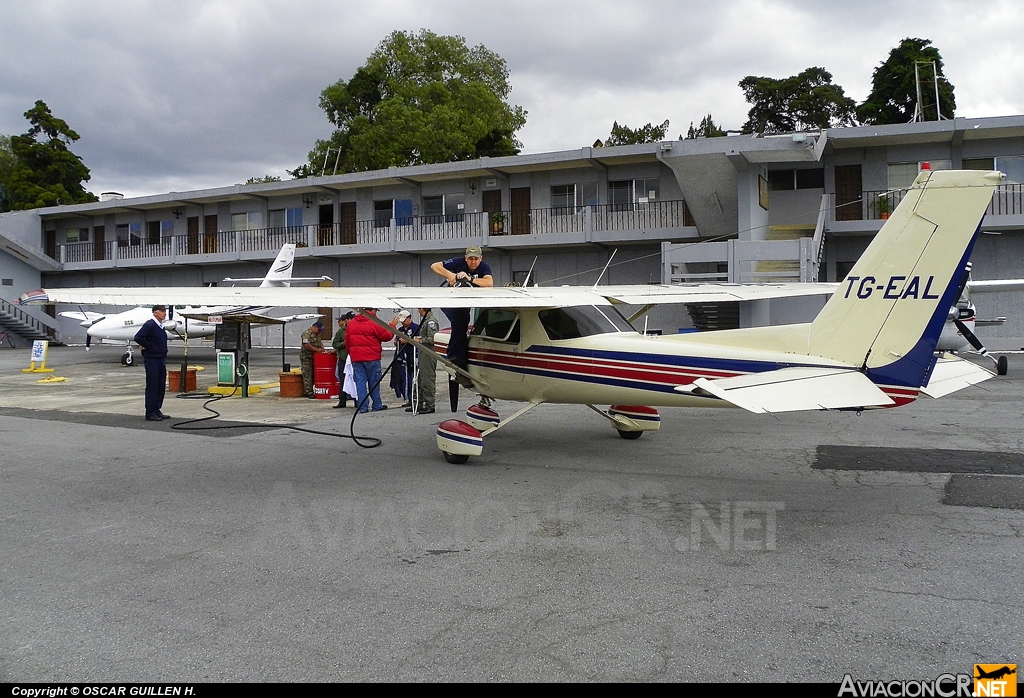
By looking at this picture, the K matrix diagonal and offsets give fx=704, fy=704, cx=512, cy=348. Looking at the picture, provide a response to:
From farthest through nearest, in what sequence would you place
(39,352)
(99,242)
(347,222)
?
(99,242) < (347,222) < (39,352)

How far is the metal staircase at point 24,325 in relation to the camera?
4097 cm

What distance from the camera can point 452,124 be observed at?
39281mm

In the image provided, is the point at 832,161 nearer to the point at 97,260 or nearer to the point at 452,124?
the point at 452,124

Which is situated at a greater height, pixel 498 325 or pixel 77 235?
pixel 77 235

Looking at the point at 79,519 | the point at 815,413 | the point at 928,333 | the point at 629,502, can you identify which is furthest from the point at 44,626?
the point at 815,413

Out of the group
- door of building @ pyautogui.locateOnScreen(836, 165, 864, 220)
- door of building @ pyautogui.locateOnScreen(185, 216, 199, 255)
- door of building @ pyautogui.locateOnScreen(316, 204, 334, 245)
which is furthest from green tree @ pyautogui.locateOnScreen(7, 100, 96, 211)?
door of building @ pyautogui.locateOnScreen(836, 165, 864, 220)

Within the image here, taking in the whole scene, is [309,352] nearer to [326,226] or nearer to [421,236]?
[421,236]

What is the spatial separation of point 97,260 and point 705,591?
151 feet

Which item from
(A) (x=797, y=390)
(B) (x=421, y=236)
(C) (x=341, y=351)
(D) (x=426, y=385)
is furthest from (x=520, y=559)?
(B) (x=421, y=236)

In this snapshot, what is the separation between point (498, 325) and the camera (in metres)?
8.78

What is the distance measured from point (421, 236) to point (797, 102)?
104 feet

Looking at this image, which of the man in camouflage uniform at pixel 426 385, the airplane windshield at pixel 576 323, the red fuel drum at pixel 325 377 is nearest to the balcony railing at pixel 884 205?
the man in camouflage uniform at pixel 426 385

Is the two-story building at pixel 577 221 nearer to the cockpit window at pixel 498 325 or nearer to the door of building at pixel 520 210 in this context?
the door of building at pixel 520 210

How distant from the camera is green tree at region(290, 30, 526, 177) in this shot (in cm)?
3947
